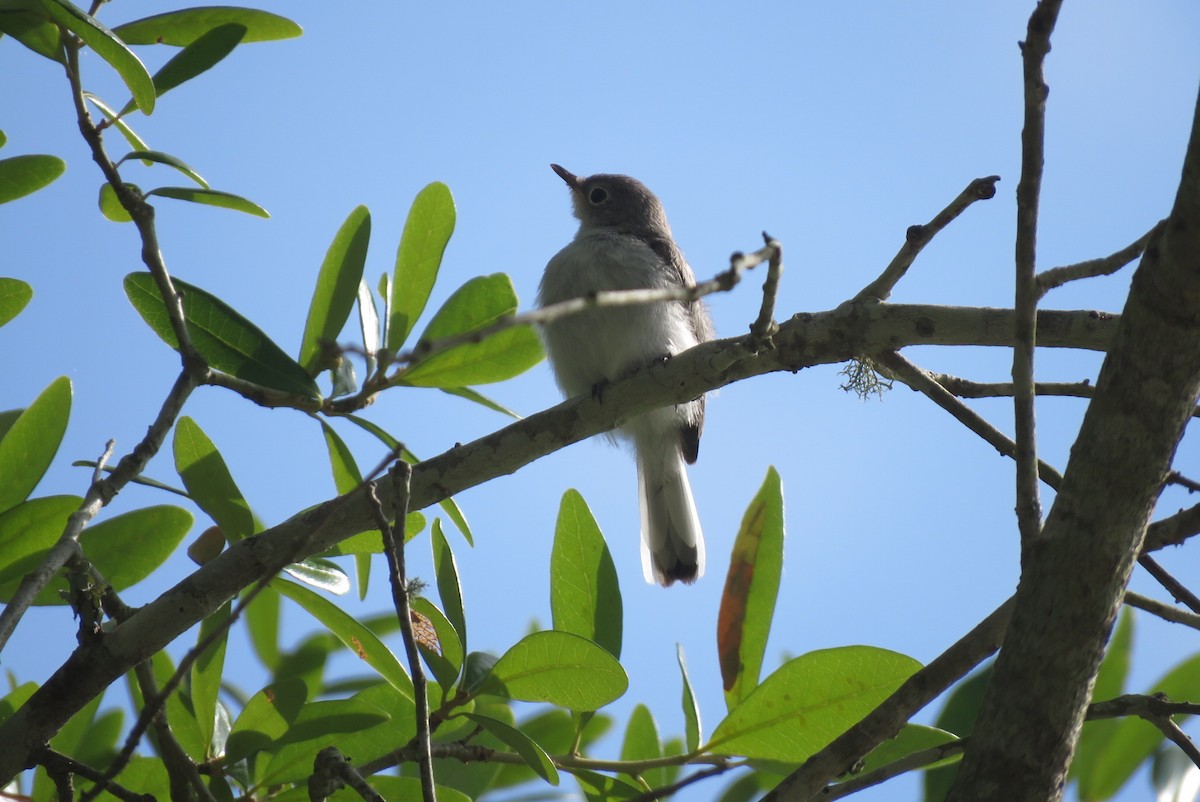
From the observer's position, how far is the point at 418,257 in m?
3.15

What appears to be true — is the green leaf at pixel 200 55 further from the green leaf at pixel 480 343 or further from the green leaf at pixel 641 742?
the green leaf at pixel 641 742

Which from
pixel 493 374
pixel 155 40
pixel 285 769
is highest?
pixel 155 40

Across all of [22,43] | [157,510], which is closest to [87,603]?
[157,510]

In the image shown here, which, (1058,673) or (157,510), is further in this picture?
(157,510)

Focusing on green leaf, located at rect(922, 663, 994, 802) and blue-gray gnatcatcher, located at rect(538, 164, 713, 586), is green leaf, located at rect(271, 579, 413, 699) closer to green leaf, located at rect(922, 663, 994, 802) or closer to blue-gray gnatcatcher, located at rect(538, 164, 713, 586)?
green leaf, located at rect(922, 663, 994, 802)

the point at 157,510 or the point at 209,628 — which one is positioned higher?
the point at 157,510

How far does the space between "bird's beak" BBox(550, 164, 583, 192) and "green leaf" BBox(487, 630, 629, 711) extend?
4336 mm

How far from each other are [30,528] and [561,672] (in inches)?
56.6

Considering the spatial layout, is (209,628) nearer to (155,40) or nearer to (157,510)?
(157,510)

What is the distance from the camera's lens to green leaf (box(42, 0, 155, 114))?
98.0 inches

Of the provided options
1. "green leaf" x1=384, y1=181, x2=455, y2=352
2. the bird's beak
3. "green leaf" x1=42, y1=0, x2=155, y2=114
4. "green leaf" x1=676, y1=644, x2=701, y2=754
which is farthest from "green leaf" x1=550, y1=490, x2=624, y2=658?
the bird's beak

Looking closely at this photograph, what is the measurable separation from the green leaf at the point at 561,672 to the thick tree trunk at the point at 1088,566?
0.84 m

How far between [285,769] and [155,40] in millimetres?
2056

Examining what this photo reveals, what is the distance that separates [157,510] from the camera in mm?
2840
